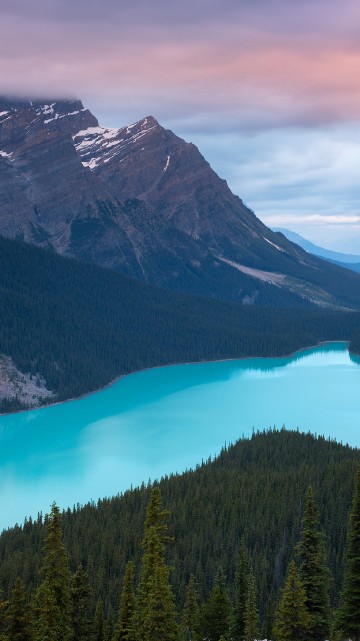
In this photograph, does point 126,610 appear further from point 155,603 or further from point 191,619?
point 191,619

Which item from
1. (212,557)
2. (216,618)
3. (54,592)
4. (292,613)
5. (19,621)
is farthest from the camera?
(212,557)

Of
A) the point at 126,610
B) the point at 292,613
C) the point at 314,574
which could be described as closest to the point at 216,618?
the point at 126,610

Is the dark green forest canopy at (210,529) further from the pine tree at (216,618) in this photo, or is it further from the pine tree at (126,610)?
the pine tree at (126,610)

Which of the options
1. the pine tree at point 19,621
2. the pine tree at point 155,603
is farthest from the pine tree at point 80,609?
the pine tree at point 155,603

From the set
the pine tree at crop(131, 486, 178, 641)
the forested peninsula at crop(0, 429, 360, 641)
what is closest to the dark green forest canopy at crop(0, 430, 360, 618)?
the forested peninsula at crop(0, 429, 360, 641)

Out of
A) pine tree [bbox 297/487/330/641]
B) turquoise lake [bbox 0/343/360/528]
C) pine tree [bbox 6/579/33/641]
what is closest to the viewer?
pine tree [bbox 6/579/33/641]

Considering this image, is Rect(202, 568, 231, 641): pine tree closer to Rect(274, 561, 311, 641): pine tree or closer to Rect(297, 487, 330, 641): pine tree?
Rect(297, 487, 330, 641): pine tree
